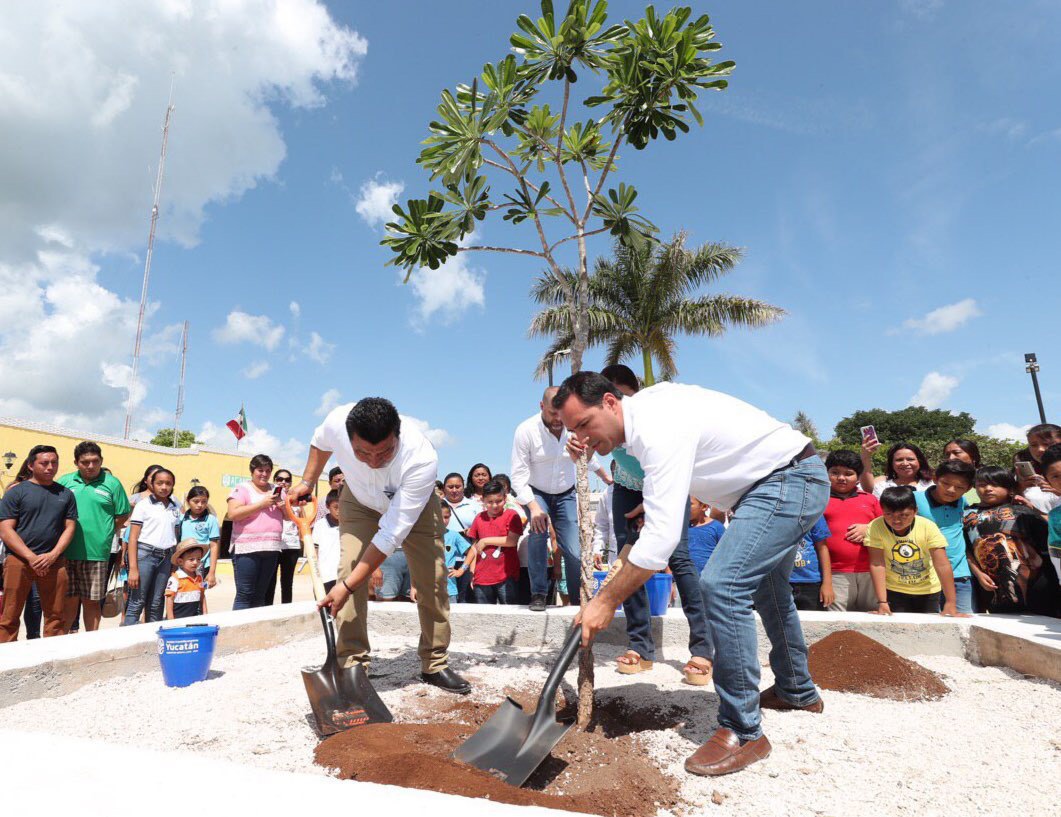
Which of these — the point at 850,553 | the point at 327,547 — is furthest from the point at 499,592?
the point at 850,553

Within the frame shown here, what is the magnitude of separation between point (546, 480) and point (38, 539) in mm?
3915

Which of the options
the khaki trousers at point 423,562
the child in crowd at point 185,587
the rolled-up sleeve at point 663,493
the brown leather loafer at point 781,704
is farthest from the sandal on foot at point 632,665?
the child in crowd at point 185,587

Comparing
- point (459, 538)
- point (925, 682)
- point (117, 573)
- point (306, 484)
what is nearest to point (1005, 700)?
point (925, 682)

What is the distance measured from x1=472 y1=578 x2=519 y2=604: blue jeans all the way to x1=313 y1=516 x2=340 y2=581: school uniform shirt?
1501 mm

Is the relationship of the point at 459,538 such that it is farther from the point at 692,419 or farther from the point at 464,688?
the point at 692,419

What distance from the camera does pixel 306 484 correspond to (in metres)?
3.79

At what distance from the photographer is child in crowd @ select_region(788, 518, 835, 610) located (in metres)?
4.67

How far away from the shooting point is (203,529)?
6.46m

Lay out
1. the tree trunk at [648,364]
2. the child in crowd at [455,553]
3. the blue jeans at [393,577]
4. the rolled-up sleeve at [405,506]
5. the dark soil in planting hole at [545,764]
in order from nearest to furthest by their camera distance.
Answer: the dark soil in planting hole at [545,764], the rolled-up sleeve at [405,506], the blue jeans at [393,577], the child in crowd at [455,553], the tree trunk at [648,364]

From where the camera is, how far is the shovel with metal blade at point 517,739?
2314 millimetres

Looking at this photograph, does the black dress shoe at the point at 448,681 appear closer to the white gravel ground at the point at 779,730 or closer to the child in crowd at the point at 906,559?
the white gravel ground at the point at 779,730

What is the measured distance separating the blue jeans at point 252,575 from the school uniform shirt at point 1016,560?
19.7 feet

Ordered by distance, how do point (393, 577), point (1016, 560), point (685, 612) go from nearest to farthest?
1. point (685, 612)
2. point (1016, 560)
3. point (393, 577)

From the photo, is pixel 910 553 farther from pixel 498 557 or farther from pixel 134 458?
pixel 134 458
